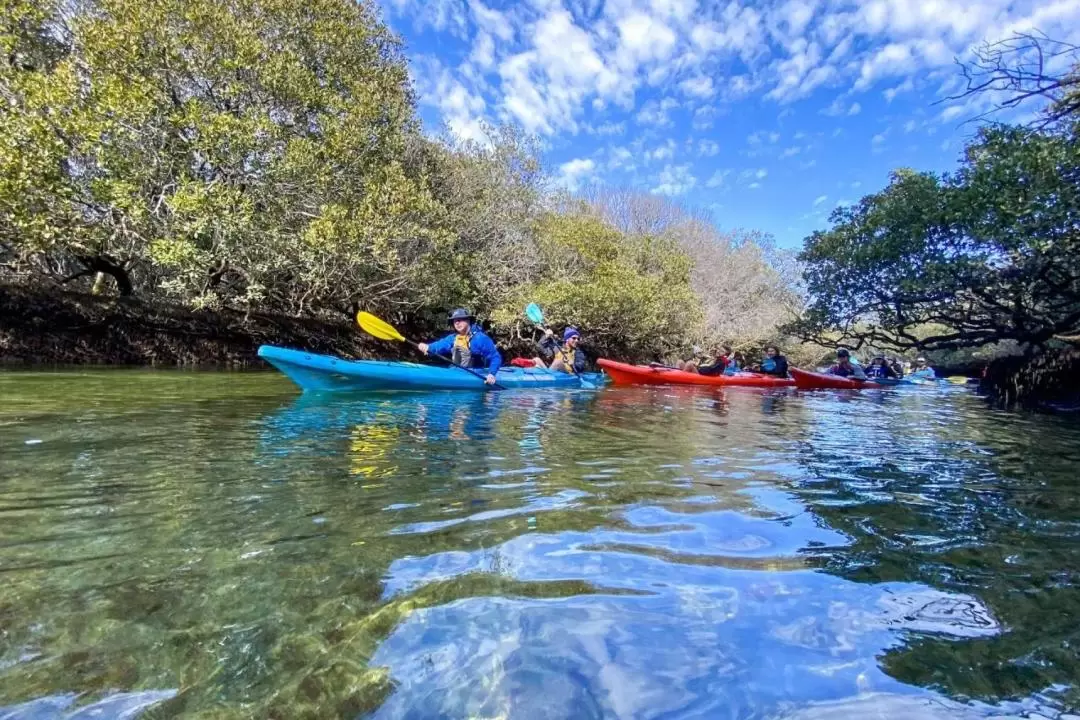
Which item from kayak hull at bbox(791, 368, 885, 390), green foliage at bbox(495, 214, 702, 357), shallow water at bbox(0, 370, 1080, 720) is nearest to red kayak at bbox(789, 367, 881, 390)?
kayak hull at bbox(791, 368, 885, 390)

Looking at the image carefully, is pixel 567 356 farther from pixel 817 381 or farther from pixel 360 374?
pixel 817 381

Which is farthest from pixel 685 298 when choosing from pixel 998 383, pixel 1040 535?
pixel 1040 535

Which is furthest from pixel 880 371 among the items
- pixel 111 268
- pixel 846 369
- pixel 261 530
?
pixel 111 268

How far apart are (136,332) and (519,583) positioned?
1579 cm

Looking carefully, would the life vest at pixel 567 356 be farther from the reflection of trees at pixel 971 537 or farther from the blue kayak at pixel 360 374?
the reflection of trees at pixel 971 537

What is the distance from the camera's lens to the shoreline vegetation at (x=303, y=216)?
10086 millimetres

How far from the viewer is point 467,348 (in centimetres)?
921

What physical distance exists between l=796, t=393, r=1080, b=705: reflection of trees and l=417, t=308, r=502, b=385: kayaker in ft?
16.3

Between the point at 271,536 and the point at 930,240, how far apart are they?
12483 millimetres

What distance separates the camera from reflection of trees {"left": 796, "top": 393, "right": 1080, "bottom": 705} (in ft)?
5.26

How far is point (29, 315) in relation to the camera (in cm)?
1324

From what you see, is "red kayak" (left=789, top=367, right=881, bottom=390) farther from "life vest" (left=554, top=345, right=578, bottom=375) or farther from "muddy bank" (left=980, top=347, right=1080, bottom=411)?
"life vest" (left=554, top=345, right=578, bottom=375)

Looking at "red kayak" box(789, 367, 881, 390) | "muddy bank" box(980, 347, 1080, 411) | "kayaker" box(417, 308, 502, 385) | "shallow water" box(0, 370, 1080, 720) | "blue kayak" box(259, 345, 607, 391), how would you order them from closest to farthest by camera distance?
1. "shallow water" box(0, 370, 1080, 720)
2. "blue kayak" box(259, 345, 607, 391)
3. "kayaker" box(417, 308, 502, 385)
4. "muddy bank" box(980, 347, 1080, 411)
5. "red kayak" box(789, 367, 881, 390)

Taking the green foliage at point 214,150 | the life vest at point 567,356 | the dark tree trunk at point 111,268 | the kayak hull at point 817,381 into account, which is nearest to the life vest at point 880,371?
the kayak hull at point 817,381
